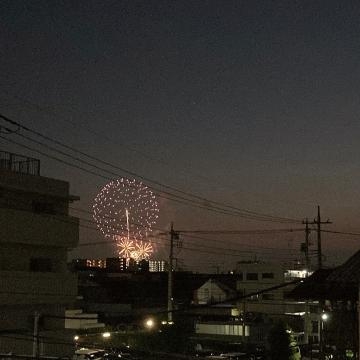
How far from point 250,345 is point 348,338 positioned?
108ft

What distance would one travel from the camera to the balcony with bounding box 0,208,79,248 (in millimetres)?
25472

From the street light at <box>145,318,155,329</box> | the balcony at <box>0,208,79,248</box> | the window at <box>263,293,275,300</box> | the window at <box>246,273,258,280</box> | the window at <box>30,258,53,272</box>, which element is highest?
the balcony at <box>0,208,79,248</box>

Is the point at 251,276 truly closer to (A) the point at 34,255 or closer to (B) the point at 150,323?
(B) the point at 150,323

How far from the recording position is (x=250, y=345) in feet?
135

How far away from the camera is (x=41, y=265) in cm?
2812

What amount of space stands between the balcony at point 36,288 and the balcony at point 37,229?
154 centimetres

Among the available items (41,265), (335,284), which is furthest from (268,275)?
(335,284)

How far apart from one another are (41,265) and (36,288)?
1817mm

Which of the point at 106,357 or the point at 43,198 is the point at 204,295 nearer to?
the point at 106,357

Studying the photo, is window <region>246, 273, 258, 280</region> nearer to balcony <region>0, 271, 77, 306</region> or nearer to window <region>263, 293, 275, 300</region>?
window <region>263, 293, 275, 300</region>

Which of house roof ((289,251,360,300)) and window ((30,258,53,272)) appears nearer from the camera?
house roof ((289,251,360,300))

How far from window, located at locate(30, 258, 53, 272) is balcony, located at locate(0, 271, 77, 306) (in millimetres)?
1026

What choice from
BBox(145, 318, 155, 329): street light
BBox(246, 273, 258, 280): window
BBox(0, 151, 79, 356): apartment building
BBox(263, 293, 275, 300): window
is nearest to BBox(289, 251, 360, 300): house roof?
BBox(0, 151, 79, 356): apartment building

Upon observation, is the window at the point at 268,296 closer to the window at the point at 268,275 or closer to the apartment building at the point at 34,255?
the window at the point at 268,275
